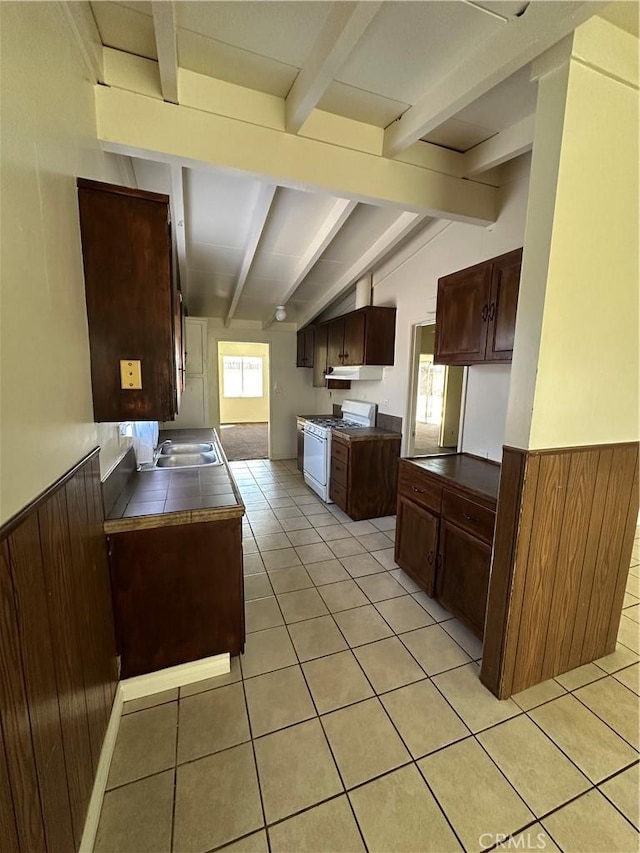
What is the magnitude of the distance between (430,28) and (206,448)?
299 cm

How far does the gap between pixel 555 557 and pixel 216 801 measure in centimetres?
170

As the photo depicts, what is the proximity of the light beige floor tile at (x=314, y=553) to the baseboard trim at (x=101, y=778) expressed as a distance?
1526 mm

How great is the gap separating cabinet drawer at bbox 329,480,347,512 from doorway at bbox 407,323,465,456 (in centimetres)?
81

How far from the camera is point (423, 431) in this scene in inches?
291

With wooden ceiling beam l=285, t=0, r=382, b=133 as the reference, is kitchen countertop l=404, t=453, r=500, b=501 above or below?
below

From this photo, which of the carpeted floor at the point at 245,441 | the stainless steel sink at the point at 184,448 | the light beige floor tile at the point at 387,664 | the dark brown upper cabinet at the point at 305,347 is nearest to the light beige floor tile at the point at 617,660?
the light beige floor tile at the point at 387,664

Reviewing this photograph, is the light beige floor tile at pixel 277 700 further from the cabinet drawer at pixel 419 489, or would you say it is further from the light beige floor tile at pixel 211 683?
the cabinet drawer at pixel 419 489

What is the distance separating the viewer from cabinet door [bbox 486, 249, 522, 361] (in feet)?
6.85

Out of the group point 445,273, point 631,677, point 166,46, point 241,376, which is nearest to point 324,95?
point 166,46

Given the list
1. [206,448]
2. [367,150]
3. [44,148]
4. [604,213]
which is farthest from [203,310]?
[604,213]

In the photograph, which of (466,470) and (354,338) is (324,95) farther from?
(354,338)

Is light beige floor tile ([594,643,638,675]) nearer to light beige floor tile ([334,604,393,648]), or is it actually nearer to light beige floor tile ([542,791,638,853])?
light beige floor tile ([542,791,638,853])

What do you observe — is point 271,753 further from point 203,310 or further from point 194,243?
point 203,310

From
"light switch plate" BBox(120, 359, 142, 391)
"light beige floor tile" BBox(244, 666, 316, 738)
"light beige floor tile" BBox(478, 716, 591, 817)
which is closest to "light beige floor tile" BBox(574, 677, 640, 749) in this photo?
"light beige floor tile" BBox(478, 716, 591, 817)
